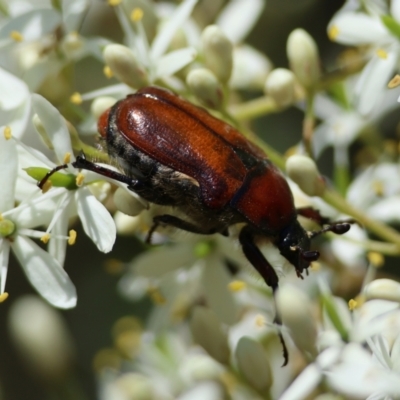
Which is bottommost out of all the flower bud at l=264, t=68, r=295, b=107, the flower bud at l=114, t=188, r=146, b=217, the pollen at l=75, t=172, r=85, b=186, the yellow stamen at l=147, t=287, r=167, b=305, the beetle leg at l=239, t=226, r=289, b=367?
the yellow stamen at l=147, t=287, r=167, b=305

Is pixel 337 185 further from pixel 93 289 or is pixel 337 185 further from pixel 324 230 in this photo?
pixel 93 289

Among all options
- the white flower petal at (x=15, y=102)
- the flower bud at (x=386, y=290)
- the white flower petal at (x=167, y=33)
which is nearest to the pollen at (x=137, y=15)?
the white flower petal at (x=167, y=33)

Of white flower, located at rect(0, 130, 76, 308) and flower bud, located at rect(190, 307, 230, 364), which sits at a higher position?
white flower, located at rect(0, 130, 76, 308)

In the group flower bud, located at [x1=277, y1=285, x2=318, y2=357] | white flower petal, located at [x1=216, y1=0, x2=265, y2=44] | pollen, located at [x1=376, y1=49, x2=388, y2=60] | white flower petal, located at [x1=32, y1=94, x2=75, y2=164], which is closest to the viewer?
white flower petal, located at [x1=32, y1=94, x2=75, y2=164]

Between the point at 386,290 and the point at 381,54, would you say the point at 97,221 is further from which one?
the point at 381,54

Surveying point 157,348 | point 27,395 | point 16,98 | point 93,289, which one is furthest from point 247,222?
point 27,395

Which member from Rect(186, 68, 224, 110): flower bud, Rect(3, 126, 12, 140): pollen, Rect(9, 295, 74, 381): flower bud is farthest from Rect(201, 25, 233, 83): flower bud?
Rect(9, 295, 74, 381): flower bud

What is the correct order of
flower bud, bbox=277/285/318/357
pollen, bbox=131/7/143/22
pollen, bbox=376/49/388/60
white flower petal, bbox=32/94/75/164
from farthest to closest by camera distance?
pollen, bbox=131/7/143/22 → pollen, bbox=376/49/388/60 → flower bud, bbox=277/285/318/357 → white flower petal, bbox=32/94/75/164

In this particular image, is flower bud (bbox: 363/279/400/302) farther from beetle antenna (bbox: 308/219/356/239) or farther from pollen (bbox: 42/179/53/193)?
pollen (bbox: 42/179/53/193)
